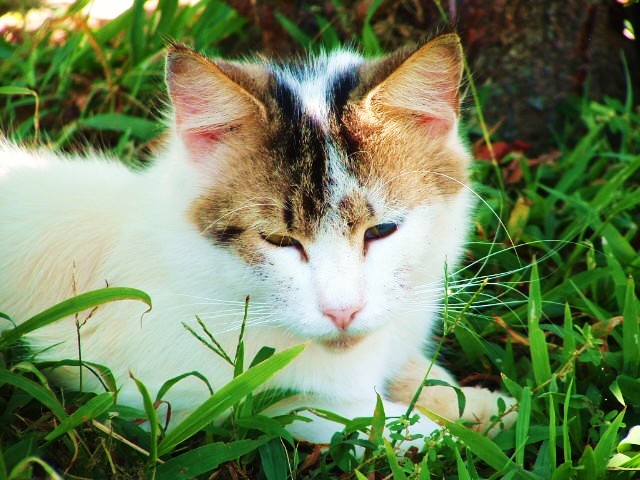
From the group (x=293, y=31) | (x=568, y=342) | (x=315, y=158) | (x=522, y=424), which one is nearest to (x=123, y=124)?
(x=293, y=31)

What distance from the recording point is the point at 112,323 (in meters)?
2.54

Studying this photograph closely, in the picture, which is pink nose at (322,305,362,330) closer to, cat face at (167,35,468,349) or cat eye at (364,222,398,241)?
cat face at (167,35,468,349)

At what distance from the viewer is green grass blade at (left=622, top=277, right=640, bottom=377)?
8.45 ft

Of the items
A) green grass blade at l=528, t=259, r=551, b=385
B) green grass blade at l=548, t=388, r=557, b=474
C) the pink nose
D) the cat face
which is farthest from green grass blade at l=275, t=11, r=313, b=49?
green grass blade at l=548, t=388, r=557, b=474

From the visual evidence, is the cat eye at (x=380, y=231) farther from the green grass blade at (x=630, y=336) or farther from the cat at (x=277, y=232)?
the green grass blade at (x=630, y=336)

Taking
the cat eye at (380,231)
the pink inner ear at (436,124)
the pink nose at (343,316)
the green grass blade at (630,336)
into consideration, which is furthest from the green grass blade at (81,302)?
the green grass blade at (630,336)

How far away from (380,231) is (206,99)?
63cm

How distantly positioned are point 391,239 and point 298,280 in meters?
0.31

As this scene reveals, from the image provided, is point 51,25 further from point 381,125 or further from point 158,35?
point 381,125

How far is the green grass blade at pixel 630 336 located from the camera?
8.45ft

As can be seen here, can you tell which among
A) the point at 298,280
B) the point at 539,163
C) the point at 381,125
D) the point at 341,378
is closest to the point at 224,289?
the point at 298,280

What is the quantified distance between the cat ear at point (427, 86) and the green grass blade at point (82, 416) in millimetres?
1125

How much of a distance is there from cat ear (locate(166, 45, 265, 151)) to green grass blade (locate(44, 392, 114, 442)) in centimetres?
82

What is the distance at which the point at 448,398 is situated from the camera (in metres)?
2.75
